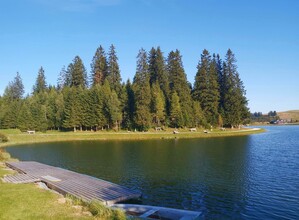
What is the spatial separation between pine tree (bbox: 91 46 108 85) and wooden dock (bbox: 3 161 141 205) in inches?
3306

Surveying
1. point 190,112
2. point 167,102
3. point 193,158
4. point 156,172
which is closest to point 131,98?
point 167,102

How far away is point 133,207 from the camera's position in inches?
717

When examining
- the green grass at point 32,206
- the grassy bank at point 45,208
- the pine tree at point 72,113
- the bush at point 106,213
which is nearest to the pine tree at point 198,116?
the pine tree at point 72,113

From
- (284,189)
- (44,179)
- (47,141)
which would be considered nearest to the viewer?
(284,189)

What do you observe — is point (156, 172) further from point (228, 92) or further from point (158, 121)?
point (228, 92)

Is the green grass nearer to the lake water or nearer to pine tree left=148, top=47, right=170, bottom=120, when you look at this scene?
the lake water

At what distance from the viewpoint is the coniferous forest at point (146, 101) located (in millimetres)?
92250

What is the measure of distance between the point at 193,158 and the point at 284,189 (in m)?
19.2

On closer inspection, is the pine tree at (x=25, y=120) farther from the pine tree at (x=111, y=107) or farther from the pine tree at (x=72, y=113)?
the pine tree at (x=111, y=107)

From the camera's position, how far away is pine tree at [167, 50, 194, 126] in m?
93.9

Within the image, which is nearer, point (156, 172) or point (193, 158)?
point (156, 172)

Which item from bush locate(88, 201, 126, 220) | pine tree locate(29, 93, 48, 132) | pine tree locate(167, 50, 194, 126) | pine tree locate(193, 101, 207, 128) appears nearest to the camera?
bush locate(88, 201, 126, 220)

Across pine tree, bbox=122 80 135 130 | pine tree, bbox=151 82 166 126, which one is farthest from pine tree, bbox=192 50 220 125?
pine tree, bbox=122 80 135 130

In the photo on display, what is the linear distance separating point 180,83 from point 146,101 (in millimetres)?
17176
